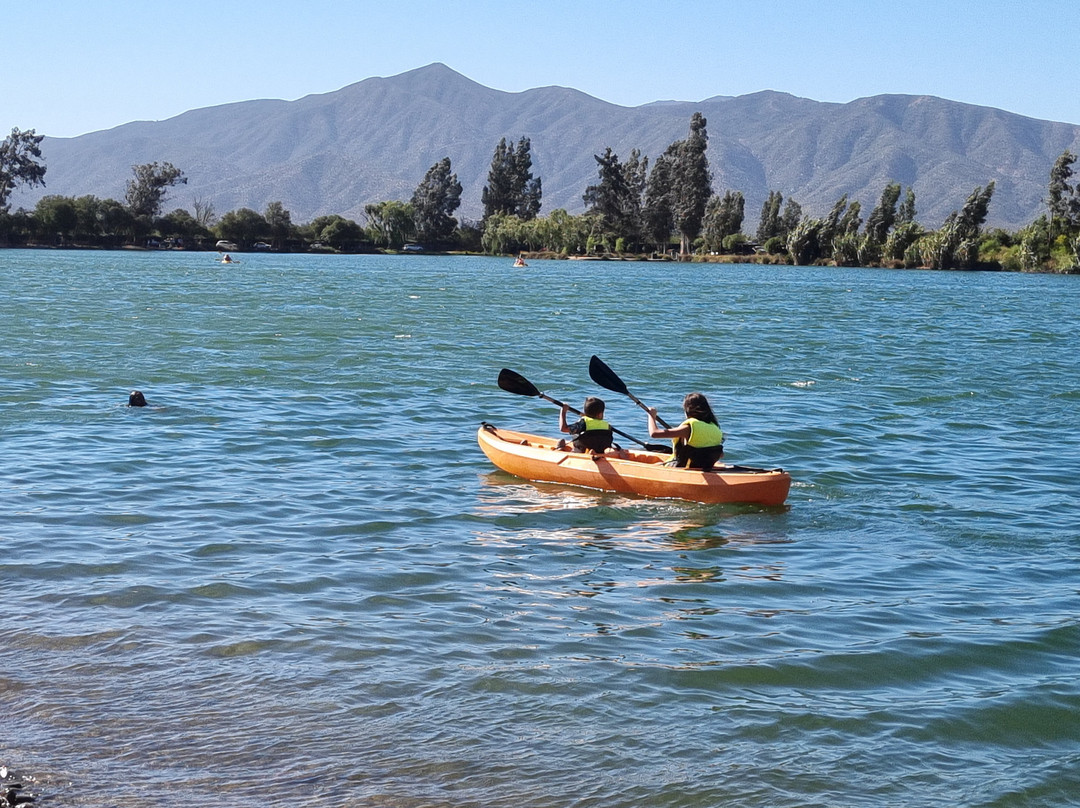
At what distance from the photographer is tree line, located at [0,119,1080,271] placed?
11856 cm

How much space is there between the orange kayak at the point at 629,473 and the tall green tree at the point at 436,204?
156m

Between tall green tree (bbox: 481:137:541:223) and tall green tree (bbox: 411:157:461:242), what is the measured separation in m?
5.17

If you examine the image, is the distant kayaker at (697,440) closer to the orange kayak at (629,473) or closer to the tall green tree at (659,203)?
the orange kayak at (629,473)

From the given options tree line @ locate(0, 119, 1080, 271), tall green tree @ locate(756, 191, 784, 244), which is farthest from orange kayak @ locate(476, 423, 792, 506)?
tall green tree @ locate(756, 191, 784, 244)

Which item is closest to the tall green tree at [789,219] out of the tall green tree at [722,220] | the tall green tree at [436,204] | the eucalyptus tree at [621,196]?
the tall green tree at [722,220]

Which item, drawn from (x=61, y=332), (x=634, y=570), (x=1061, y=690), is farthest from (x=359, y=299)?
(x=1061, y=690)

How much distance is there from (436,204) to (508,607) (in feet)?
532

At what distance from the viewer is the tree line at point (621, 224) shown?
11856 cm

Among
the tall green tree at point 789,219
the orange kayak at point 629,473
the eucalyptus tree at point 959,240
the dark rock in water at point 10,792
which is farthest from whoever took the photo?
the tall green tree at point 789,219

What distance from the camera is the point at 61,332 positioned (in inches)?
1287

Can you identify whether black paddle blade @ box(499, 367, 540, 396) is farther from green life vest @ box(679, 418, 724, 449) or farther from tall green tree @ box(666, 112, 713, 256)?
tall green tree @ box(666, 112, 713, 256)

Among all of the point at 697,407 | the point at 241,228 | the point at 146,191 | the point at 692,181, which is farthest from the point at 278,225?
the point at 697,407

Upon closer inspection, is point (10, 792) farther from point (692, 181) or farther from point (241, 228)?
point (241, 228)

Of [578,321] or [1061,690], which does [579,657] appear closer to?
[1061,690]
